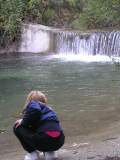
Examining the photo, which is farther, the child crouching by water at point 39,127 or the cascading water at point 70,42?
the cascading water at point 70,42

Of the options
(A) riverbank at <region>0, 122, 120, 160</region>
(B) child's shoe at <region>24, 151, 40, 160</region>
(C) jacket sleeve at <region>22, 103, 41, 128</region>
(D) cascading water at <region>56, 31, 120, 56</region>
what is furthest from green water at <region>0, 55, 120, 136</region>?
(C) jacket sleeve at <region>22, 103, 41, 128</region>

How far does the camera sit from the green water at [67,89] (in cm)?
1178

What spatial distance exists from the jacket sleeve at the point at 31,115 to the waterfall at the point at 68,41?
17.2 meters

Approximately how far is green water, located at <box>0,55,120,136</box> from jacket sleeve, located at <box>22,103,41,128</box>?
357 cm

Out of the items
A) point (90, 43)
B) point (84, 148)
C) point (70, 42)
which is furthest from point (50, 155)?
point (70, 42)

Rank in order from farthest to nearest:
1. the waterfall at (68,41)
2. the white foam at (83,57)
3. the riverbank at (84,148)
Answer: the waterfall at (68,41) → the white foam at (83,57) → the riverbank at (84,148)

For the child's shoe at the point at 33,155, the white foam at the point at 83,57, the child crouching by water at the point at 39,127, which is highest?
the child crouching by water at the point at 39,127

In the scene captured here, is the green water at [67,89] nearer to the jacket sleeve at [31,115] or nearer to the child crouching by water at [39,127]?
the child crouching by water at [39,127]

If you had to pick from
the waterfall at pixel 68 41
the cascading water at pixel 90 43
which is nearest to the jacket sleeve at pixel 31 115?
the waterfall at pixel 68 41

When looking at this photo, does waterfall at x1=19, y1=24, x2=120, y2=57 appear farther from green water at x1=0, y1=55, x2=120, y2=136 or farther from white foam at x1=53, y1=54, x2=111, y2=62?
green water at x1=0, y1=55, x2=120, y2=136

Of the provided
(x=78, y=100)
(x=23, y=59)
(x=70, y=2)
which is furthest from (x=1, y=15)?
(x=70, y=2)

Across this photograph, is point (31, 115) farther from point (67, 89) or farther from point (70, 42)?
point (70, 42)

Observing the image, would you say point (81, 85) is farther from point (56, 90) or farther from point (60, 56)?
point (60, 56)

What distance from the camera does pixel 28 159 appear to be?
23.5ft
